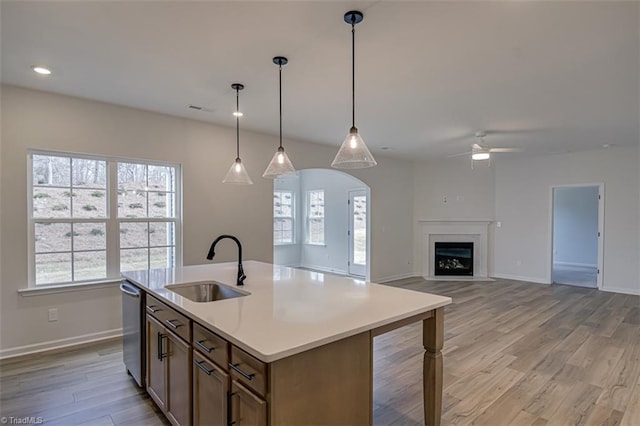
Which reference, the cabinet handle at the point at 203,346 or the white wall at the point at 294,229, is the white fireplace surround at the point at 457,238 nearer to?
the white wall at the point at 294,229

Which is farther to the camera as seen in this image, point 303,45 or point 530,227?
point 530,227

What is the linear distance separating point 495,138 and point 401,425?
4637 millimetres

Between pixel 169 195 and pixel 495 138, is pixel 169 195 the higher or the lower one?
the lower one

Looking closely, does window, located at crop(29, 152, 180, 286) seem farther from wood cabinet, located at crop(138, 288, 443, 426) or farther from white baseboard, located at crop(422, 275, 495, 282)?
white baseboard, located at crop(422, 275, 495, 282)

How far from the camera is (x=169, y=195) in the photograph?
439 cm

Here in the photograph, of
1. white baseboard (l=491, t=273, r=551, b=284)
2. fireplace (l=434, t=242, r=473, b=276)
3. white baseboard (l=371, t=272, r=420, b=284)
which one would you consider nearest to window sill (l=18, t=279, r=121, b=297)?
white baseboard (l=371, t=272, r=420, b=284)

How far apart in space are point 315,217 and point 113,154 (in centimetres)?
565

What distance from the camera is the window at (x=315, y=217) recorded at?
348 inches

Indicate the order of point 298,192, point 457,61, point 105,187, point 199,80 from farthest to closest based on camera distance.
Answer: point 298,192, point 105,187, point 199,80, point 457,61

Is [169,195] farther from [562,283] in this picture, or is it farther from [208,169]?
[562,283]

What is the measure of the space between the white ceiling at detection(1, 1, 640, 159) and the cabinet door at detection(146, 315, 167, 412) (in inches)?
78.9

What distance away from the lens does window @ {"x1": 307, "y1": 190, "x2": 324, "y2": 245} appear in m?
8.85

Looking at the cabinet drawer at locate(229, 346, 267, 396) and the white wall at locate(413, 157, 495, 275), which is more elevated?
the white wall at locate(413, 157, 495, 275)

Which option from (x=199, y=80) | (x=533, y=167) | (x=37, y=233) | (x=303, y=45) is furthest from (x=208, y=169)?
(x=533, y=167)
